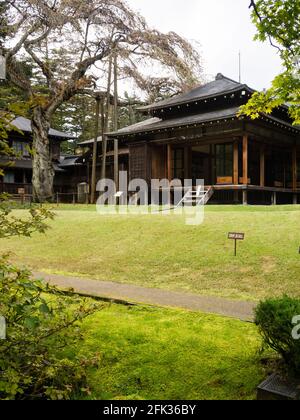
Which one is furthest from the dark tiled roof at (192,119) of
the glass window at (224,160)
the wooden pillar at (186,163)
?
the glass window at (224,160)

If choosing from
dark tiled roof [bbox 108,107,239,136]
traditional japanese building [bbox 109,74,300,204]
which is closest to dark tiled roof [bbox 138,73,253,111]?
traditional japanese building [bbox 109,74,300,204]

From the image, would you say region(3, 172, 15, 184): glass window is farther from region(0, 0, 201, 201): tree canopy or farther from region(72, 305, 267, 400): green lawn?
region(72, 305, 267, 400): green lawn

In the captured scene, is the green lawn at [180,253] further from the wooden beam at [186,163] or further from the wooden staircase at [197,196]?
the wooden beam at [186,163]

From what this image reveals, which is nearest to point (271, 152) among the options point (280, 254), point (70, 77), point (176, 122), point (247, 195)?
point (247, 195)

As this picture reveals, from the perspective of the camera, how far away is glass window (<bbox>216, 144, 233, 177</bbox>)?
22.5 metres

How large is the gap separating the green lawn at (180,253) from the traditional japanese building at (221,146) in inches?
275

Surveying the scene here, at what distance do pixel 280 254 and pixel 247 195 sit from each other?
11.3m

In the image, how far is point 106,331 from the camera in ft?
16.2

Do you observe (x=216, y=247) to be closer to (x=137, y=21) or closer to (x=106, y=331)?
(x=106, y=331)

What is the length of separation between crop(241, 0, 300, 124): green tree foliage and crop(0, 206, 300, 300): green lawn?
3.66 m

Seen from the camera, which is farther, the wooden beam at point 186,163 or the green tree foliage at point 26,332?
the wooden beam at point 186,163

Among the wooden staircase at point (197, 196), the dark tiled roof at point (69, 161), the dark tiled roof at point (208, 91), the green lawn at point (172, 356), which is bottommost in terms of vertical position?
the green lawn at point (172, 356)

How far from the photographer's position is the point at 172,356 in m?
4.20

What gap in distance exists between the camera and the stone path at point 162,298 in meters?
6.14
